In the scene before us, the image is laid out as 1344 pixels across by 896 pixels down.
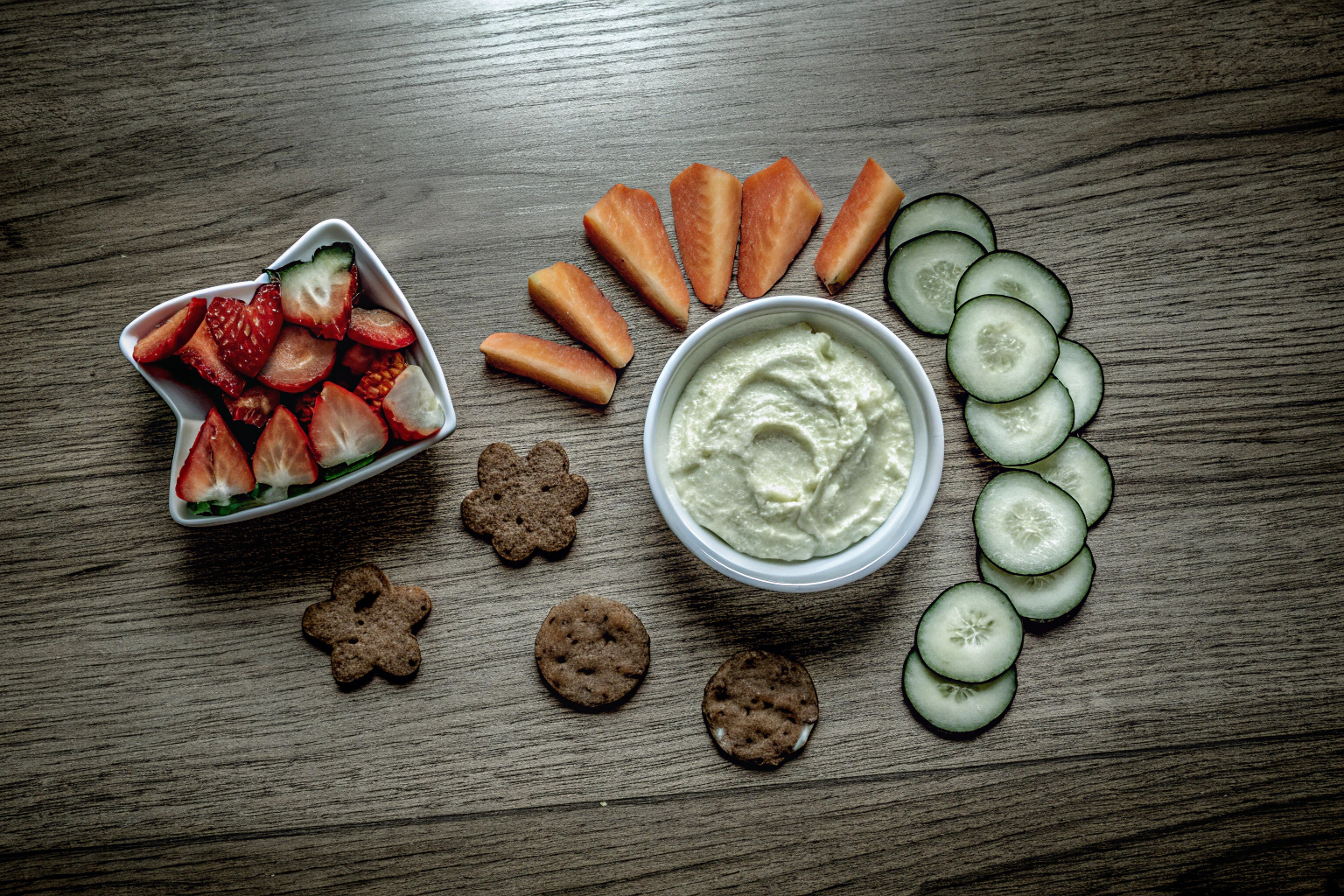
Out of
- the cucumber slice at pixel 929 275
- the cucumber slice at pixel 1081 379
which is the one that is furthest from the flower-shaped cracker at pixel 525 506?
the cucumber slice at pixel 1081 379

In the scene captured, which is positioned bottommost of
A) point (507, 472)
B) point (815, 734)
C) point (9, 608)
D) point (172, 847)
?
point (172, 847)

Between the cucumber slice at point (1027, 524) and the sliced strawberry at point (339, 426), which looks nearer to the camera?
the sliced strawberry at point (339, 426)

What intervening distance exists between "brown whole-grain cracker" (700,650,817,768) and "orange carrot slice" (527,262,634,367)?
893mm

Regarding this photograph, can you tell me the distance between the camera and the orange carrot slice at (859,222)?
2.03 m

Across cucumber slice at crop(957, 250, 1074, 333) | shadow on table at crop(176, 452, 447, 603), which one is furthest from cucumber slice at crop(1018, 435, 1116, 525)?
shadow on table at crop(176, 452, 447, 603)

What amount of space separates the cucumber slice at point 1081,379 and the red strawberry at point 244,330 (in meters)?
2.01

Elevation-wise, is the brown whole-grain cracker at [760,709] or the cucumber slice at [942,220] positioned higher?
the cucumber slice at [942,220]

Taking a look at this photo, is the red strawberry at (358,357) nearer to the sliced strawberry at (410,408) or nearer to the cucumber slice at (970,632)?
the sliced strawberry at (410,408)

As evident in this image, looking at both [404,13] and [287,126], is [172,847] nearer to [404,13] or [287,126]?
[287,126]

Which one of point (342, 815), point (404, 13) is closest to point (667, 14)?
point (404, 13)

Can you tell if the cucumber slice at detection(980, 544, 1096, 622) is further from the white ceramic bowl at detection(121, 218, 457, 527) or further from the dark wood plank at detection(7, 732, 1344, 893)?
the white ceramic bowl at detection(121, 218, 457, 527)

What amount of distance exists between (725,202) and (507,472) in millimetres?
942

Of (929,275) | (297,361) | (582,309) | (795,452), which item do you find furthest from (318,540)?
(929,275)

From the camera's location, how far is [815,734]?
6.58 ft
